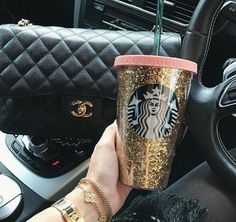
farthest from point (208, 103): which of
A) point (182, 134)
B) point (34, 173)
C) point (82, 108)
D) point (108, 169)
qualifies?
point (34, 173)

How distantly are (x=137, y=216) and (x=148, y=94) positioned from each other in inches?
9.1

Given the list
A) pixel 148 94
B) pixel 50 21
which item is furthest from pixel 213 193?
pixel 50 21

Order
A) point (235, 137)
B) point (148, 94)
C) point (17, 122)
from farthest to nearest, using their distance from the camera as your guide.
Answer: point (235, 137) → point (17, 122) → point (148, 94)

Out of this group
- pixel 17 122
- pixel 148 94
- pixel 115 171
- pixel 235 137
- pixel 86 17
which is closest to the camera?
pixel 148 94

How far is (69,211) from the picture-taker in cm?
70

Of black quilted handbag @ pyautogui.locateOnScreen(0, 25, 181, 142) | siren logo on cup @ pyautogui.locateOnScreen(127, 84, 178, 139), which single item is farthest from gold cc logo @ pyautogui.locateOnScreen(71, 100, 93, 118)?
siren logo on cup @ pyautogui.locateOnScreen(127, 84, 178, 139)

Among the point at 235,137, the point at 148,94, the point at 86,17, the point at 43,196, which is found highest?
the point at 148,94

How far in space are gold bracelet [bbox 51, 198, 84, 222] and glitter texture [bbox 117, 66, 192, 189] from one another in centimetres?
9

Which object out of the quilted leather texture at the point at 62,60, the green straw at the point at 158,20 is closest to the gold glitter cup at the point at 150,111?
the green straw at the point at 158,20

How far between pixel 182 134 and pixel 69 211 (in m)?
0.20

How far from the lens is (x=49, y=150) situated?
103cm

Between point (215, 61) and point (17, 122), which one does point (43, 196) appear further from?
point (215, 61)

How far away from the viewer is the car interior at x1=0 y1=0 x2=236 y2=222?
70 centimetres

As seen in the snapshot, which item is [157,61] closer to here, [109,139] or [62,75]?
[109,139]
